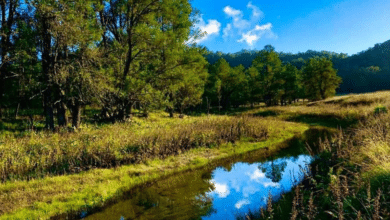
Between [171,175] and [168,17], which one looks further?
[168,17]

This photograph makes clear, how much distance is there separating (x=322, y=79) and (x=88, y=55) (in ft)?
179

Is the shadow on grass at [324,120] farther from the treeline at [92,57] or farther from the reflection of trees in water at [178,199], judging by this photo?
the reflection of trees in water at [178,199]

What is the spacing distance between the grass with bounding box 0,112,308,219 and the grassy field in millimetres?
28

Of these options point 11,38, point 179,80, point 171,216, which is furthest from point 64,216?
point 179,80

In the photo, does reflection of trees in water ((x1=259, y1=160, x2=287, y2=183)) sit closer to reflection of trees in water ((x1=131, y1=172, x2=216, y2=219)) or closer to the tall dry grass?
reflection of trees in water ((x1=131, y1=172, x2=216, y2=219))

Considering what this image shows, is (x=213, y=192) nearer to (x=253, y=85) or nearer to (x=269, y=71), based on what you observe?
(x=253, y=85)

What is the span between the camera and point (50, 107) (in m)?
15.9

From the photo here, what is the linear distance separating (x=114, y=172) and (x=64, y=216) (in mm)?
2954

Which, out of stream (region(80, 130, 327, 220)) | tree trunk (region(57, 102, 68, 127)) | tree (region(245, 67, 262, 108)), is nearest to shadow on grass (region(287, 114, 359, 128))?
stream (region(80, 130, 327, 220))

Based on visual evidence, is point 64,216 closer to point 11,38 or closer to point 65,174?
point 65,174

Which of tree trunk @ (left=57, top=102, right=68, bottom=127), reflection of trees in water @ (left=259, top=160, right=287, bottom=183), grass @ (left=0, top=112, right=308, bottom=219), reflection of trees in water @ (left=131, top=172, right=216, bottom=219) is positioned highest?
tree trunk @ (left=57, top=102, right=68, bottom=127)

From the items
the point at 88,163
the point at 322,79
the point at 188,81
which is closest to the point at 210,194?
the point at 88,163

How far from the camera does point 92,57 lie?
54.8 ft

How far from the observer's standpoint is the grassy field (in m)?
5.59
